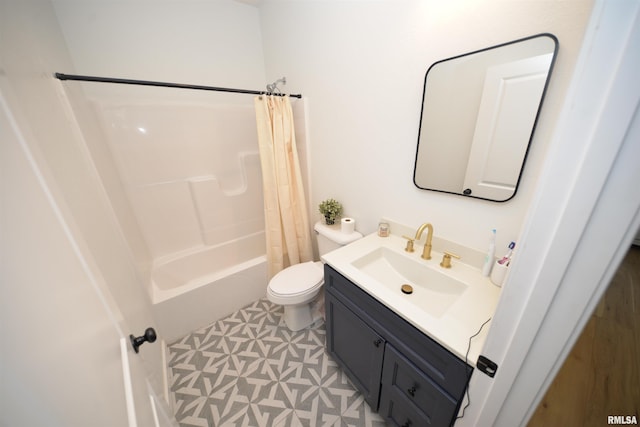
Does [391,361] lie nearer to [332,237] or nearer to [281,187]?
[332,237]

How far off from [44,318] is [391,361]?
Answer: 1.07 m

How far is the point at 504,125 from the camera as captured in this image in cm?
86

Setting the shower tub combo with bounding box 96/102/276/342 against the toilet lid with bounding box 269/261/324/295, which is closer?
the toilet lid with bounding box 269/261/324/295

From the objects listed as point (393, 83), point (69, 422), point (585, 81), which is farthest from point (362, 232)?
point (69, 422)

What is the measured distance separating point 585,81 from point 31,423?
88 centimetres

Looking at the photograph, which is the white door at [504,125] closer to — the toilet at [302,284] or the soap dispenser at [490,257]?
the soap dispenser at [490,257]

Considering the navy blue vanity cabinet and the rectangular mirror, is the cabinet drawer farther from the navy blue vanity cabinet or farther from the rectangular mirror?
the rectangular mirror

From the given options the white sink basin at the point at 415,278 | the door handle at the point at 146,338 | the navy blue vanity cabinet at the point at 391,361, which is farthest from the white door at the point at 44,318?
the white sink basin at the point at 415,278

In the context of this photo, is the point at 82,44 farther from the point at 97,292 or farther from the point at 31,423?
the point at 31,423

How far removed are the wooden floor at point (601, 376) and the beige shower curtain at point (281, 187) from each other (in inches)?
67.3

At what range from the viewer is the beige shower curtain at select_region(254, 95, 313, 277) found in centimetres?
167

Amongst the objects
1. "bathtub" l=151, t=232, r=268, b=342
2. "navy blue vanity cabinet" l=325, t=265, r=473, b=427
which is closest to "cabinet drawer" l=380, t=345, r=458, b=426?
"navy blue vanity cabinet" l=325, t=265, r=473, b=427

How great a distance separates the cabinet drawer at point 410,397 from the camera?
2.49ft

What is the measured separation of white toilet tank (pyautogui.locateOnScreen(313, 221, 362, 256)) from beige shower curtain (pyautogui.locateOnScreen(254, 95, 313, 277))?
0.32 m
